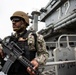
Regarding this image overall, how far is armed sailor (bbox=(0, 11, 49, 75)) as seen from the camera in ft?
6.63

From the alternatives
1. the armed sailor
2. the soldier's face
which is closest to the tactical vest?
the armed sailor

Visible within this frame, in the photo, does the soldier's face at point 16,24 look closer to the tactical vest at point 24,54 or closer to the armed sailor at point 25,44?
the armed sailor at point 25,44

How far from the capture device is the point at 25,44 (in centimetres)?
208

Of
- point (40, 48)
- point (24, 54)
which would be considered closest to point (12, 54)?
point (24, 54)

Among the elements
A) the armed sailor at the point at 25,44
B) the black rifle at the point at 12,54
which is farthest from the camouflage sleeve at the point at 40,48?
the black rifle at the point at 12,54

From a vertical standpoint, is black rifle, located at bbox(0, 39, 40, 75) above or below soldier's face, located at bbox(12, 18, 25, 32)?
below

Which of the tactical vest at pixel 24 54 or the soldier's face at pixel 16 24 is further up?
the soldier's face at pixel 16 24

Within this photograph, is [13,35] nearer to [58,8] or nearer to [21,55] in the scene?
[21,55]

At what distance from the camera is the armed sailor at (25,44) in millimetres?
2021

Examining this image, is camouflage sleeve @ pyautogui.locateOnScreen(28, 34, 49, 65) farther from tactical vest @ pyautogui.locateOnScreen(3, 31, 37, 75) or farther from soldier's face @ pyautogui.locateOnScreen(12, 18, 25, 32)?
soldier's face @ pyautogui.locateOnScreen(12, 18, 25, 32)

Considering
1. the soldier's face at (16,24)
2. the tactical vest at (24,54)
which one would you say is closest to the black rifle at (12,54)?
the tactical vest at (24,54)

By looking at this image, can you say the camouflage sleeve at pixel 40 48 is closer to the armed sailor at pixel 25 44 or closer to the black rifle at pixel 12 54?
the armed sailor at pixel 25 44

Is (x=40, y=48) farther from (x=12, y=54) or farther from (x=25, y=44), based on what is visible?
(x=12, y=54)

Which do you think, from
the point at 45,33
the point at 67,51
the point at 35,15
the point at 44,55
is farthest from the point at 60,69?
the point at 35,15
